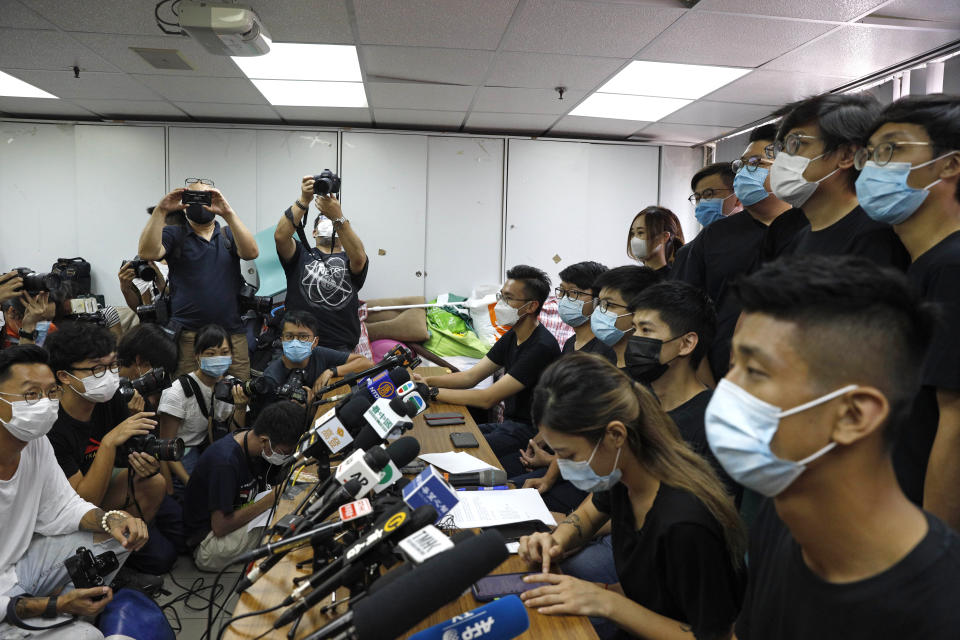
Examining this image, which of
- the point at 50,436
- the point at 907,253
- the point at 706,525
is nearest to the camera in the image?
the point at 706,525

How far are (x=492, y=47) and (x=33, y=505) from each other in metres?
2.97

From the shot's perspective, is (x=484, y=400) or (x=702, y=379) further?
(x=484, y=400)

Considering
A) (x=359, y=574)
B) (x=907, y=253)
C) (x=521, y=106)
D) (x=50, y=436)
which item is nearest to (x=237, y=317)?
(x=50, y=436)

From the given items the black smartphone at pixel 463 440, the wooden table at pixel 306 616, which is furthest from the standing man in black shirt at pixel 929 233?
the black smartphone at pixel 463 440

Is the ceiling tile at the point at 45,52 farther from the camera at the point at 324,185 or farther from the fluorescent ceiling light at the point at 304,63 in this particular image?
the camera at the point at 324,185

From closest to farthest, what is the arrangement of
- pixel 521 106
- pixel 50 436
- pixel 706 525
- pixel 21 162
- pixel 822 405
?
1. pixel 822 405
2. pixel 706 525
3. pixel 50 436
4. pixel 521 106
5. pixel 21 162

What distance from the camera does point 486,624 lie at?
3.04 ft

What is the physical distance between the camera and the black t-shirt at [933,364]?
122 centimetres

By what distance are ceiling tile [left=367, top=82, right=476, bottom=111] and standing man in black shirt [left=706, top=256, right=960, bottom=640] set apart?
3.71 metres

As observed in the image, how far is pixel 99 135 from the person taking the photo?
5.29m

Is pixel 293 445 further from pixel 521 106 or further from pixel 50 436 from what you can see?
pixel 521 106

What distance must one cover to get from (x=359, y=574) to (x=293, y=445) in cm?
156

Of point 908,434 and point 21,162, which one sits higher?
point 21,162

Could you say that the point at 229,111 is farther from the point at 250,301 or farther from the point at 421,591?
the point at 421,591
